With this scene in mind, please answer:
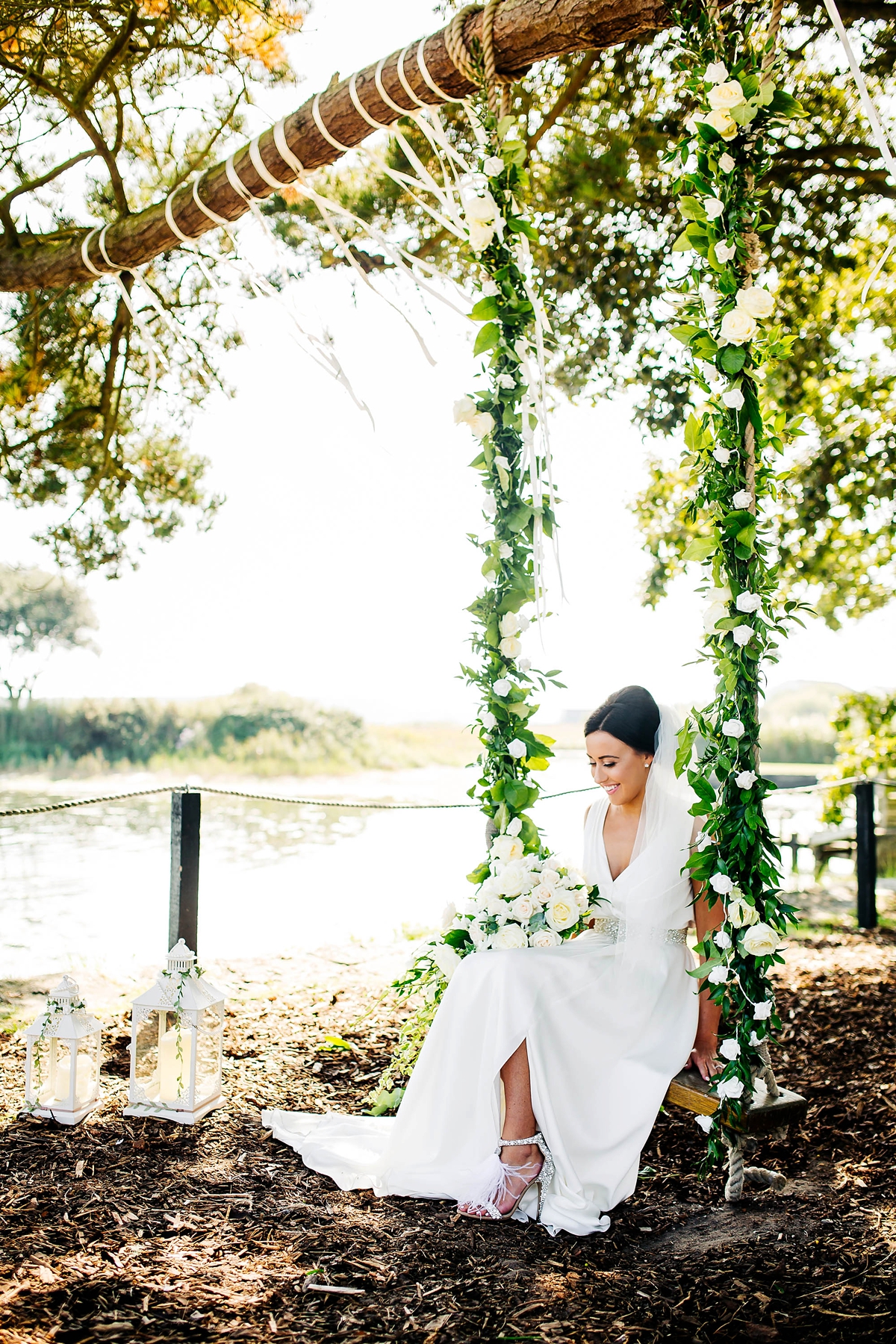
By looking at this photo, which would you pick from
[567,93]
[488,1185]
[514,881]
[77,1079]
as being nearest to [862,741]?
[567,93]

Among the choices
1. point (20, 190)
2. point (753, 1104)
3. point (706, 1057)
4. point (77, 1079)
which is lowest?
point (77, 1079)

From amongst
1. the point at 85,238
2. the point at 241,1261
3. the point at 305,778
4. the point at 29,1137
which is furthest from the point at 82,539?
the point at 305,778

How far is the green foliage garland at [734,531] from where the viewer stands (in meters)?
2.42

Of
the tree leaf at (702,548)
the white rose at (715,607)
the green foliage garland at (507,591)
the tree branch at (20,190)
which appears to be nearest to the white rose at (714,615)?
the white rose at (715,607)

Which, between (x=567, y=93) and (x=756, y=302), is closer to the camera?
(x=756, y=302)

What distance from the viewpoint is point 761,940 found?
2.37 m

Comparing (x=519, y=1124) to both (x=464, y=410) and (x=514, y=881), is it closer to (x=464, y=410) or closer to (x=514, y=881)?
(x=514, y=881)

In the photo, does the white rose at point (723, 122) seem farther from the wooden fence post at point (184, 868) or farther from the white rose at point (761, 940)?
the wooden fence post at point (184, 868)

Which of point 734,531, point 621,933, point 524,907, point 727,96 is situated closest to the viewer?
point 727,96

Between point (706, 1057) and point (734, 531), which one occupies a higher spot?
point (734, 531)

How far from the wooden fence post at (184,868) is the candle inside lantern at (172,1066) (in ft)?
3.27

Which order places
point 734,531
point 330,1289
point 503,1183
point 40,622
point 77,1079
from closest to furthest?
point 330,1289, point 734,531, point 503,1183, point 77,1079, point 40,622

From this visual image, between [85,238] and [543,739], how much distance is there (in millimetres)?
2729

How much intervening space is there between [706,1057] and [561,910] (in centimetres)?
53
